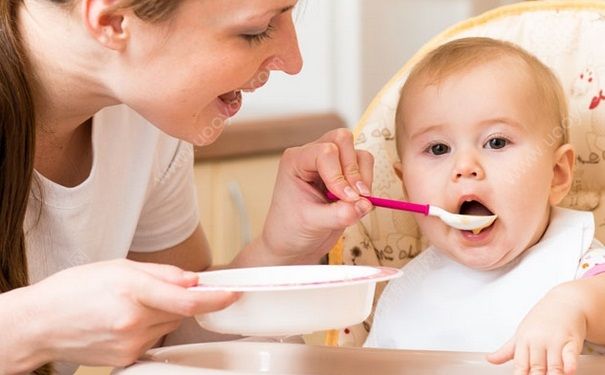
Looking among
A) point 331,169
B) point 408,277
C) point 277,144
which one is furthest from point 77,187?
point 277,144

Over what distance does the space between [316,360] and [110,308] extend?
0.22 m

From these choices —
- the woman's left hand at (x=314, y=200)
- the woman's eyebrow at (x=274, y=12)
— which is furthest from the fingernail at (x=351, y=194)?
the woman's eyebrow at (x=274, y=12)

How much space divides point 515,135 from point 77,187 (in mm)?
521

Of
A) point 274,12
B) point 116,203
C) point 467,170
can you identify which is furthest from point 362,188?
point 116,203

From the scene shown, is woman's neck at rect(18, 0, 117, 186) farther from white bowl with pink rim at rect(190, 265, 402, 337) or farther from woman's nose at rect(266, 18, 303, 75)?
white bowl with pink rim at rect(190, 265, 402, 337)

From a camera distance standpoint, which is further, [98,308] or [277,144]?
[277,144]

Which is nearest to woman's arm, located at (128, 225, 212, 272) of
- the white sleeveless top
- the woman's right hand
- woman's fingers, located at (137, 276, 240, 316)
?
the white sleeveless top

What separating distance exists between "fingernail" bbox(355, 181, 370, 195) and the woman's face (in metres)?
0.16

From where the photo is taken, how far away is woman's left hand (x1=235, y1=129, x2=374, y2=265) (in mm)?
1206

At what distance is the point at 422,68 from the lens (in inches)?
50.2

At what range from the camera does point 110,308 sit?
0.88 meters

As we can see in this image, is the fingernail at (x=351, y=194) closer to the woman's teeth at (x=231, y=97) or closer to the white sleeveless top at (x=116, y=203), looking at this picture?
the woman's teeth at (x=231, y=97)

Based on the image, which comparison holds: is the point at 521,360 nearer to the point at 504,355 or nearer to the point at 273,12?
the point at 504,355

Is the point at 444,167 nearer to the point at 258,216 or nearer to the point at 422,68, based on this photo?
the point at 422,68
